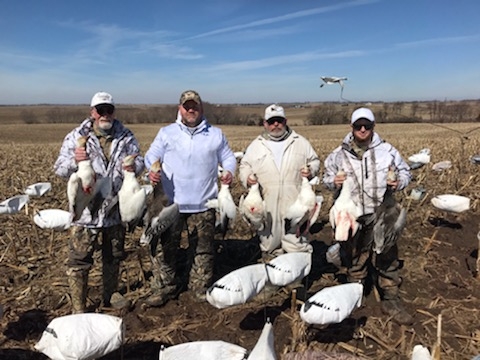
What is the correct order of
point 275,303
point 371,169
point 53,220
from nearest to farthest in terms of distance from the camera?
point 371,169
point 275,303
point 53,220

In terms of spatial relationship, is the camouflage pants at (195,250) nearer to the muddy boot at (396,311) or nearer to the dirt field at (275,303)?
the dirt field at (275,303)

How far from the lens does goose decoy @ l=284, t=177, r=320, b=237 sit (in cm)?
473

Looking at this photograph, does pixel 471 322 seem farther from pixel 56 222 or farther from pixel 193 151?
pixel 56 222

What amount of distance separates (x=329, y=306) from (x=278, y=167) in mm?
1754

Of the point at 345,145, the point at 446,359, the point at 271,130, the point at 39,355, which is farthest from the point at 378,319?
the point at 39,355

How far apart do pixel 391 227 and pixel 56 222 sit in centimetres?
475

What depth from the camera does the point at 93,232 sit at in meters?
4.74

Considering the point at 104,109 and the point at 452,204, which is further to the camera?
the point at 452,204

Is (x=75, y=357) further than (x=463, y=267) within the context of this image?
No

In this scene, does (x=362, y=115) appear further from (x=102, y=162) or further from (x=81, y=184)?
(x=81, y=184)

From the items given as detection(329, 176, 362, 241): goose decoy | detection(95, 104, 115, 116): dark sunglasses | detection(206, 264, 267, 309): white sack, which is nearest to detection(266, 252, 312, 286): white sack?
detection(206, 264, 267, 309): white sack

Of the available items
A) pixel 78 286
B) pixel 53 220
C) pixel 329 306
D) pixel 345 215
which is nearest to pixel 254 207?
pixel 345 215

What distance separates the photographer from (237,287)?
400 centimetres

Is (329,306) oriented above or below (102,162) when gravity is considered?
below
